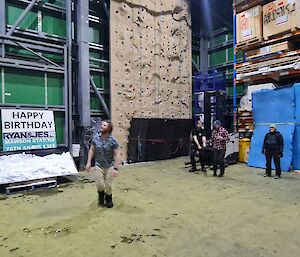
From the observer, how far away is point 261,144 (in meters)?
7.88

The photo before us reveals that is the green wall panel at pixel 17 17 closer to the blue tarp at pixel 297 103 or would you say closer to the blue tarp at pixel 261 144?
the blue tarp at pixel 261 144

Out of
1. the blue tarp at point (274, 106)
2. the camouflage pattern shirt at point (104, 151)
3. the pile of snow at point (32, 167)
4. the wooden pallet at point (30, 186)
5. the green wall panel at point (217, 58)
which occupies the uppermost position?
the green wall panel at point (217, 58)

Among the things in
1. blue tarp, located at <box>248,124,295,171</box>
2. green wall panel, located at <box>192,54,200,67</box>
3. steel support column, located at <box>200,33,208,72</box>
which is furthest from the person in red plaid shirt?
green wall panel, located at <box>192,54,200,67</box>

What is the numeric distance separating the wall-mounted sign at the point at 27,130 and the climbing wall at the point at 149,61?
2.17 m

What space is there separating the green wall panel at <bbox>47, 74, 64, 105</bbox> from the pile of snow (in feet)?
5.57

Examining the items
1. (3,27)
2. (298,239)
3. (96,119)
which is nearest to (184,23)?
(96,119)

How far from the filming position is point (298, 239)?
10.1 feet

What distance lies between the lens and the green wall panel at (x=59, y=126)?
745 cm

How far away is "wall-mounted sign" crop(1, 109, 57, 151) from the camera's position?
6289 mm

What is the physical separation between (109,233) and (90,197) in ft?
5.83

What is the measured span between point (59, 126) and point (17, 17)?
315 centimetres

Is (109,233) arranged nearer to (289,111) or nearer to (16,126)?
(16,126)

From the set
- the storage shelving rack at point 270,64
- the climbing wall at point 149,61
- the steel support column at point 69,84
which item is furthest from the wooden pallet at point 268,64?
the steel support column at point 69,84

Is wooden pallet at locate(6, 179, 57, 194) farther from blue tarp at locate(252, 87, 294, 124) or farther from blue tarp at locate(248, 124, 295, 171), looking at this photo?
blue tarp at locate(252, 87, 294, 124)
